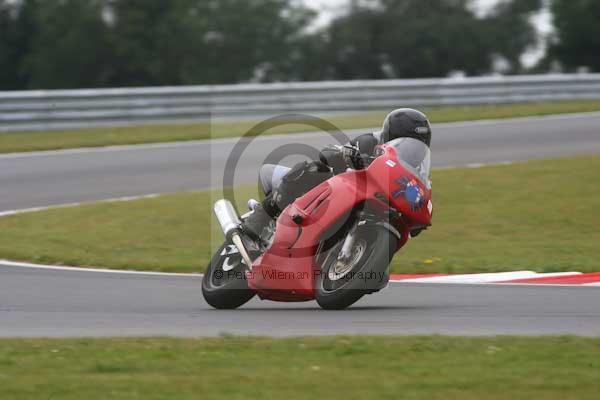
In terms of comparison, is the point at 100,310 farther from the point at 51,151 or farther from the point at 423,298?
the point at 51,151

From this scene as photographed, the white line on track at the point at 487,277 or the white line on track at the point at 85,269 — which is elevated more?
the white line on track at the point at 487,277

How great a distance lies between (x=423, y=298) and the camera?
853 cm

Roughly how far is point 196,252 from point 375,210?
13.9ft

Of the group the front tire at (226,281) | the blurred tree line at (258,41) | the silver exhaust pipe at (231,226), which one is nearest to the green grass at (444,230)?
the silver exhaust pipe at (231,226)

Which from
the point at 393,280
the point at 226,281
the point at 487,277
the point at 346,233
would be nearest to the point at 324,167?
the point at 346,233

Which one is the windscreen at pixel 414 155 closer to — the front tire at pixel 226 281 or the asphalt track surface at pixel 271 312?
the asphalt track surface at pixel 271 312

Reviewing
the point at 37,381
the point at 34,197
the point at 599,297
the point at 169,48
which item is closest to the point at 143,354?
the point at 37,381

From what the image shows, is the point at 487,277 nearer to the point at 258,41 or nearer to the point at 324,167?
the point at 324,167

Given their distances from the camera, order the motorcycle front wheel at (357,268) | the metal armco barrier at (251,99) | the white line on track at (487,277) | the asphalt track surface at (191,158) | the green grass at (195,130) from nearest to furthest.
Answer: the motorcycle front wheel at (357,268)
the white line on track at (487,277)
the asphalt track surface at (191,158)
the green grass at (195,130)
the metal armco barrier at (251,99)

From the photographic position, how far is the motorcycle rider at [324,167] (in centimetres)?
757

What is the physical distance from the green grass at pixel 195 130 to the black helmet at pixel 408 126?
1116 cm

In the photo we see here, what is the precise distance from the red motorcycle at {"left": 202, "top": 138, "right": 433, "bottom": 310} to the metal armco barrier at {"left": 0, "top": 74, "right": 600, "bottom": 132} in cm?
1321

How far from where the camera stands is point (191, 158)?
58.0 feet

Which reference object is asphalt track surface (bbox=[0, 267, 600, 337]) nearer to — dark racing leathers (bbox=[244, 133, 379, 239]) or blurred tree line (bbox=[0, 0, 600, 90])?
dark racing leathers (bbox=[244, 133, 379, 239])
